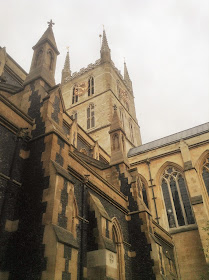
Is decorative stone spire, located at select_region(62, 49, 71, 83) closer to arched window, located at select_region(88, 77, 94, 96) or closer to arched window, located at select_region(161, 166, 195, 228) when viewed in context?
arched window, located at select_region(88, 77, 94, 96)

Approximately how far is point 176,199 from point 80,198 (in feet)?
40.6

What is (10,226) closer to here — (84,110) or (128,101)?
(84,110)

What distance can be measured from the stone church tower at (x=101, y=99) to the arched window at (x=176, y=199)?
27.8 ft

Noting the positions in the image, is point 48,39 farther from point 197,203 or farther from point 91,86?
point 91,86

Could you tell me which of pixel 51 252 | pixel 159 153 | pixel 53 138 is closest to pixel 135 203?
pixel 53 138

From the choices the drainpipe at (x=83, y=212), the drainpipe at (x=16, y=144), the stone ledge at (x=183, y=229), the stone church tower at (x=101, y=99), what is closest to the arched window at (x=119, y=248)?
the drainpipe at (x=83, y=212)

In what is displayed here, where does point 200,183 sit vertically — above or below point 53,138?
above

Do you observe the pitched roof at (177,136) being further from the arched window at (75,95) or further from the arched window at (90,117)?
the arched window at (75,95)

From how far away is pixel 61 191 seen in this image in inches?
294

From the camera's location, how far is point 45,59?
40.1ft

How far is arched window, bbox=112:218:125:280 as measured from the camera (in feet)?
35.6

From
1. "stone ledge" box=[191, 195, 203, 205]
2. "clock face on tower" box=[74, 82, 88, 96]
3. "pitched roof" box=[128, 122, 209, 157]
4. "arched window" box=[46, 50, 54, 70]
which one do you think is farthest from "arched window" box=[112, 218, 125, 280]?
"clock face on tower" box=[74, 82, 88, 96]

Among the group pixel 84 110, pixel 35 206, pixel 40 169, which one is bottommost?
pixel 35 206

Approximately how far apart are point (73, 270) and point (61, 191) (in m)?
2.06
